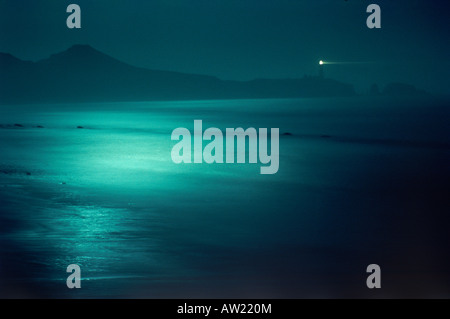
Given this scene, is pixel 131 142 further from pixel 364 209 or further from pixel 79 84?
pixel 79 84

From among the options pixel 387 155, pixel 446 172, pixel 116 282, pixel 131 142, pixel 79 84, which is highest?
pixel 79 84

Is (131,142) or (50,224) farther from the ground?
(131,142)

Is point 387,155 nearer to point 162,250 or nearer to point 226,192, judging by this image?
point 226,192

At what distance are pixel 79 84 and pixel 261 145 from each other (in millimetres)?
117644

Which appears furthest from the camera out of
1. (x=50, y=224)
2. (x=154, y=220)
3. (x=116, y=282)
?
(x=154, y=220)

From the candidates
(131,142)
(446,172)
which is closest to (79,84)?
(131,142)

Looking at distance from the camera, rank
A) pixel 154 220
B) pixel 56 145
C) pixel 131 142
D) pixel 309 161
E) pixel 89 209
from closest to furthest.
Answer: pixel 154 220 → pixel 89 209 → pixel 309 161 → pixel 56 145 → pixel 131 142

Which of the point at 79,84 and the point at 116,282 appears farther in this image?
the point at 79,84

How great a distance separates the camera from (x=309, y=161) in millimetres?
13805

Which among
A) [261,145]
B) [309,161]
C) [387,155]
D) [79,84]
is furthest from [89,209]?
[79,84]

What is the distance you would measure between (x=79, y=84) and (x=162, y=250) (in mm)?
129962

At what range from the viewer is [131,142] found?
64.9 feet

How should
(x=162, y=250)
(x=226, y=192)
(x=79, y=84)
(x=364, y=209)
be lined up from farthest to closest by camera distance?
(x=79, y=84) < (x=226, y=192) < (x=364, y=209) < (x=162, y=250)

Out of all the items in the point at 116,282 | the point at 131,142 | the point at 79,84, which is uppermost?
the point at 79,84
